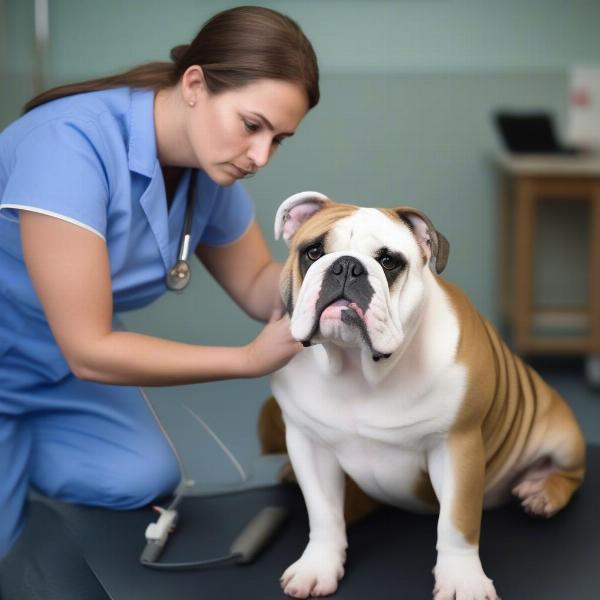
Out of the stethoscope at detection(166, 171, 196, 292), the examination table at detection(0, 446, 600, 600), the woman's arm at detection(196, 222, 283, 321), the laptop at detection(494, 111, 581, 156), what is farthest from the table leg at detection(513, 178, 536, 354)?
the stethoscope at detection(166, 171, 196, 292)

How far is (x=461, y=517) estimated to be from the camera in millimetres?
1537

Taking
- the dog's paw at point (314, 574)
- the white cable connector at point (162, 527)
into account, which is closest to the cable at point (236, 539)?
the white cable connector at point (162, 527)

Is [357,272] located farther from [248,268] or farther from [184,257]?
[248,268]

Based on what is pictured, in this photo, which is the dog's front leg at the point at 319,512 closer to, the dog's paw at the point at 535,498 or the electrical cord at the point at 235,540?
the electrical cord at the point at 235,540

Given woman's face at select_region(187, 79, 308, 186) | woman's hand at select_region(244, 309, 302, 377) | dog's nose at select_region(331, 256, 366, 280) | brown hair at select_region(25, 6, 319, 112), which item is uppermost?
brown hair at select_region(25, 6, 319, 112)

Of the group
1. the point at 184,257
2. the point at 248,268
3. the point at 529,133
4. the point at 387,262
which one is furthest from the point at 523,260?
the point at 387,262

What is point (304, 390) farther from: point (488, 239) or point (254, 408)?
point (488, 239)

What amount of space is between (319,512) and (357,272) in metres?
0.46

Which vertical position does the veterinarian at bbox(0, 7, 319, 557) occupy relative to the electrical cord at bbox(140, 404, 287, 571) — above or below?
above

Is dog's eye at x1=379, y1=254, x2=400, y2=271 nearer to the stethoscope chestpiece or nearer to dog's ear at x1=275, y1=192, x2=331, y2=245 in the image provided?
dog's ear at x1=275, y1=192, x2=331, y2=245

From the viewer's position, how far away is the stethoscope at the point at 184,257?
1.83 meters

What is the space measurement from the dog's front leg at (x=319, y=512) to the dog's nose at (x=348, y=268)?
365mm

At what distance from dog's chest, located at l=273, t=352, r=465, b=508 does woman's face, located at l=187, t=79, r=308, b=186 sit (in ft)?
1.09

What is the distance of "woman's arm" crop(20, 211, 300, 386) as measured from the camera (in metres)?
1.60
